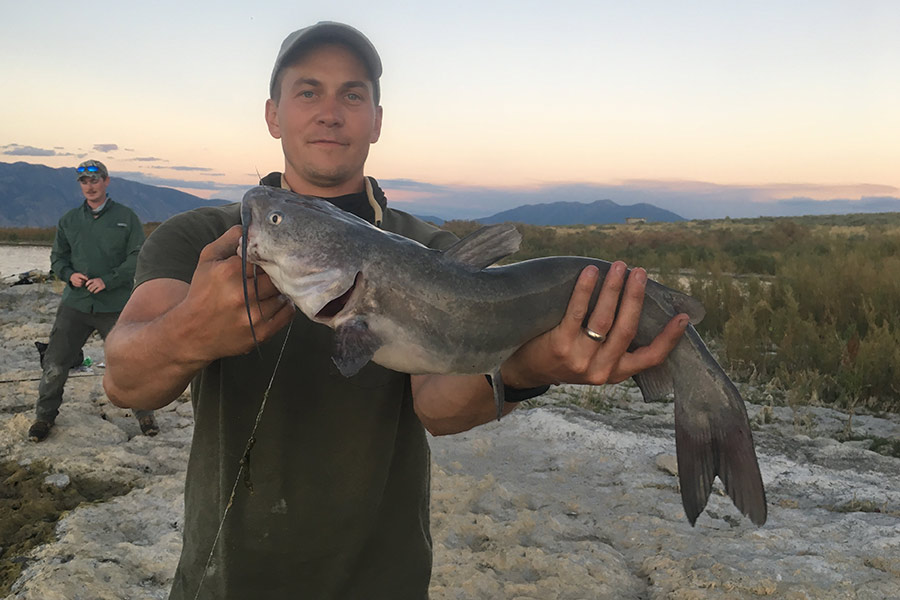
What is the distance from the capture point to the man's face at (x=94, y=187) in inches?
232

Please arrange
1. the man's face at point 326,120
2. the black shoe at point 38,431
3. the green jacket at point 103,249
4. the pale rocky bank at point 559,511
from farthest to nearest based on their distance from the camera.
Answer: the green jacket at point 103,249 < the black shoe at point 38,431 < the pale rocky bank at point 559,511 < the man's face at point 326,120

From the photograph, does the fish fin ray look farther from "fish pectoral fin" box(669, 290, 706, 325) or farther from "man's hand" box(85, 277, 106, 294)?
"man's hand" box(85, 277, 106, 294)

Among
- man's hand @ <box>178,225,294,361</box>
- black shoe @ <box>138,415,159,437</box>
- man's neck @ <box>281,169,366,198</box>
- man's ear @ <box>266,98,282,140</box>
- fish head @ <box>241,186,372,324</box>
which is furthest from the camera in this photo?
black shoe @ <box>138,415,159,437</box>

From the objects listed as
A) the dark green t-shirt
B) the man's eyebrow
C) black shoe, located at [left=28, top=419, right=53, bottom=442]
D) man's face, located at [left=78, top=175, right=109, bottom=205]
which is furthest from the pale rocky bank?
the man's eyebrow

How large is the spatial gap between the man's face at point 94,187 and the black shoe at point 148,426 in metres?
2.33

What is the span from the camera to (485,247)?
1773mm

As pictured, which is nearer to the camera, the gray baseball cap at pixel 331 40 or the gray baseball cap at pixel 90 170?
the gray baseball cap at pixel 331 40

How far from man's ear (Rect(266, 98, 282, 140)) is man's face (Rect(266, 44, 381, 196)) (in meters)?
0.04

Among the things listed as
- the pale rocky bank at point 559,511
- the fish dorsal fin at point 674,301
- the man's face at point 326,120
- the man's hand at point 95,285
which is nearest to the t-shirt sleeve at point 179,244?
the man's face at point 326,120

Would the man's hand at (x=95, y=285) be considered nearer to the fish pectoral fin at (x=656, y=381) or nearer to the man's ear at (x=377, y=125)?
the man's ear at (x=377, y=125)

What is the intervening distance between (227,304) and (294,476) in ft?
2.45

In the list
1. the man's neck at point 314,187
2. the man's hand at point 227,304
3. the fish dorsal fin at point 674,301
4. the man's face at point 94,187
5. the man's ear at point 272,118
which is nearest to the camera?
the man's hand at point 227,304

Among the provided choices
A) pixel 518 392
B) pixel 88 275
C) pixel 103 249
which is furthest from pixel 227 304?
pixel 103 249

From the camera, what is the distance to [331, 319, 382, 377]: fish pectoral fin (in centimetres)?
153
